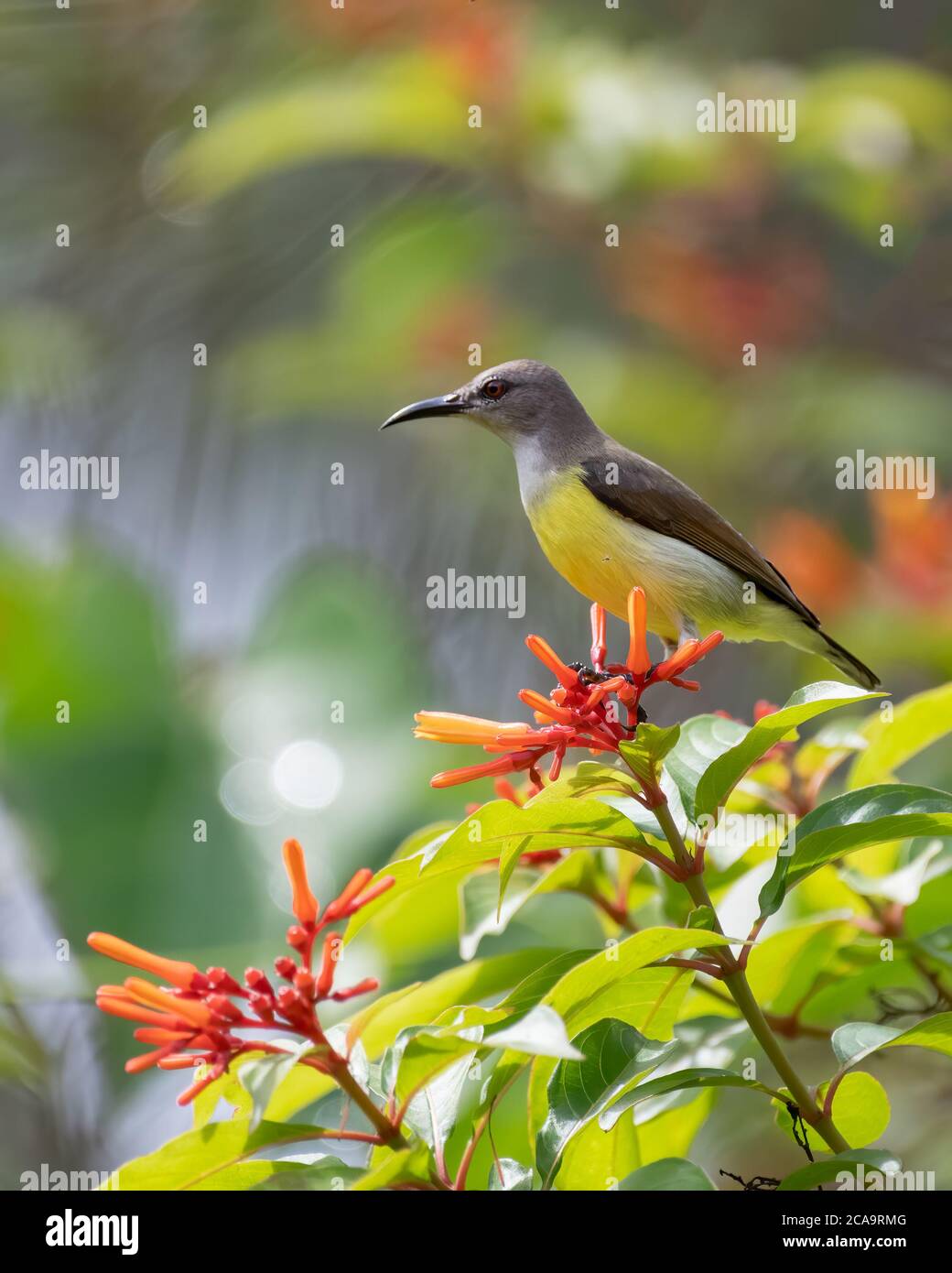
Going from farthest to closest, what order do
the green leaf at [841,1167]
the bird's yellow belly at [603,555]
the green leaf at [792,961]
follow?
the bird's yellow belly at [603,555], the green leaf at [792,961], the green leaf at [841,1167]

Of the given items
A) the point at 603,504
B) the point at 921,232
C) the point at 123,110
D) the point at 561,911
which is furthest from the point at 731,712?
the point at 123,110

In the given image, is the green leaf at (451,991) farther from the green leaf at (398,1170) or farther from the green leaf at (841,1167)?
the green leaf at (841,1167)

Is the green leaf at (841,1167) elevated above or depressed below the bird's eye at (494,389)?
below

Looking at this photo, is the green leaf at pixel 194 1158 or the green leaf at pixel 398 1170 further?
the green leaf at pixel 194 1158

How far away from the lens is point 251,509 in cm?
669

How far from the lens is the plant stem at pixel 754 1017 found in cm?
173

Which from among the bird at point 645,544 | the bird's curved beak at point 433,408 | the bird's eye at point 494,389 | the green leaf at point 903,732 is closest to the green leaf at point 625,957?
the green leaf at point 903,732

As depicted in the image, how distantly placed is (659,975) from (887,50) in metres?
6.35

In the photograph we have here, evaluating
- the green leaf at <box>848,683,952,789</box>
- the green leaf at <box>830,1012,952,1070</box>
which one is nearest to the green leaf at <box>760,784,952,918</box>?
the green leaf at <box>830,1012,952,1070</box>

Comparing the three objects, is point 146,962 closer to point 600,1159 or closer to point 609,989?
point 609,989

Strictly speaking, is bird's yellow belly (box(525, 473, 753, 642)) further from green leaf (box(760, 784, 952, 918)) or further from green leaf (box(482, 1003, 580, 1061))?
green leaf (box(482, 1003, 580, 1061))

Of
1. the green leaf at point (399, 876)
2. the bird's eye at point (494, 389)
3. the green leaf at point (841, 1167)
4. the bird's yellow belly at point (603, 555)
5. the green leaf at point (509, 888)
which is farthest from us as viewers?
the bird's eye at point (494, 389)

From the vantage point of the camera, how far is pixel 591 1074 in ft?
5.86

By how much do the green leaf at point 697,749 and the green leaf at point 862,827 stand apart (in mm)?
156
